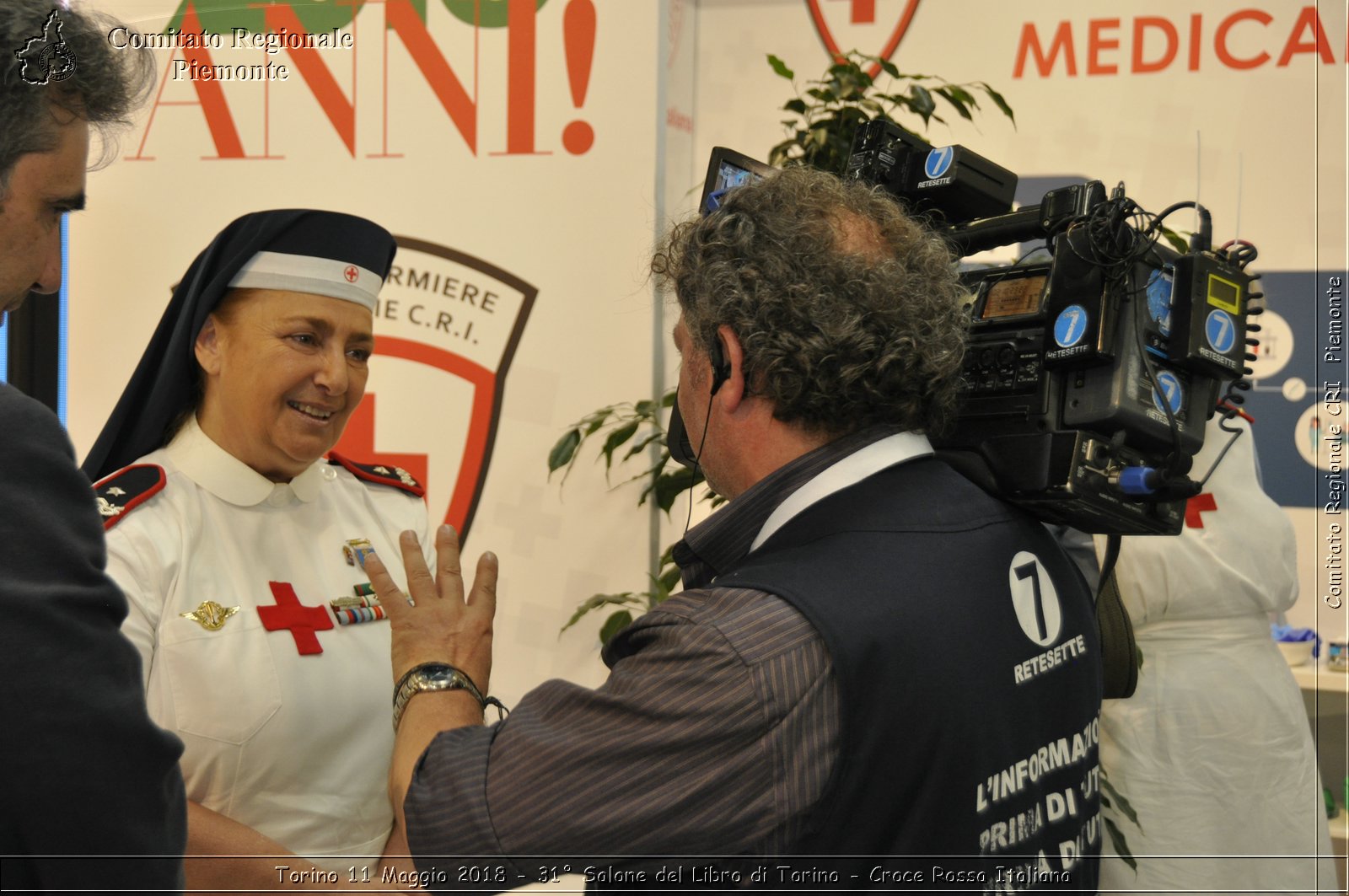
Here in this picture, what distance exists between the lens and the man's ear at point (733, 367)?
3.90ft

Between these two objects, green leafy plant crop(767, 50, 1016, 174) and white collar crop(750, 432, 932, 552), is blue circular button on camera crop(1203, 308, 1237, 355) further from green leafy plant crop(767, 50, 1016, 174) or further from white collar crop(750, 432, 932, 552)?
green leafy plant crop(767, 50, 1016, 174)

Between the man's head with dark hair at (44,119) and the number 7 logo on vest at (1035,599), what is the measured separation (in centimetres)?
99

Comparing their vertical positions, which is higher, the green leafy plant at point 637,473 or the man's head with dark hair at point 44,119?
the man's head with dark hair at point 44,119

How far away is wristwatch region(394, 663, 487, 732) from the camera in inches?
47.4

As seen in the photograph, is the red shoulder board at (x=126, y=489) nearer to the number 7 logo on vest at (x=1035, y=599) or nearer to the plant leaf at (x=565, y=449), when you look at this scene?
the plant leaf at (x=565, y=449)

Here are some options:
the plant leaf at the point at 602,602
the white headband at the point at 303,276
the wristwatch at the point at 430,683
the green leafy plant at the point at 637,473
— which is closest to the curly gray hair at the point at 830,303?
the wristwatch at the point at 430,683

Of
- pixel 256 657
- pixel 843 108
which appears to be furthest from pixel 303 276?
pixel 843 108

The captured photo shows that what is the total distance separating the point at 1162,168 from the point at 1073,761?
117 inches

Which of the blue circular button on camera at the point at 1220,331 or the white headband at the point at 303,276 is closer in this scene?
the blue circular button on camera at the point at 1220,331

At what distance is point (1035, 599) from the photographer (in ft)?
3.83

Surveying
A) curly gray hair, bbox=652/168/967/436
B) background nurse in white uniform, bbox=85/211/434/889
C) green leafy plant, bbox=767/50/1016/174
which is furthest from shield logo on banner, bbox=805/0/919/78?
curly gray hair, bbox=652/168/967/436

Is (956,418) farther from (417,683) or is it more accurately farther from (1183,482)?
(417,683)

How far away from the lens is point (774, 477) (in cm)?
117

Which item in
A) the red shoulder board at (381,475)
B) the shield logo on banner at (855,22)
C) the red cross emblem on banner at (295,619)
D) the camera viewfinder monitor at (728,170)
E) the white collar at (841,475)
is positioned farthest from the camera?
the shield logo on banner at (855,22)
